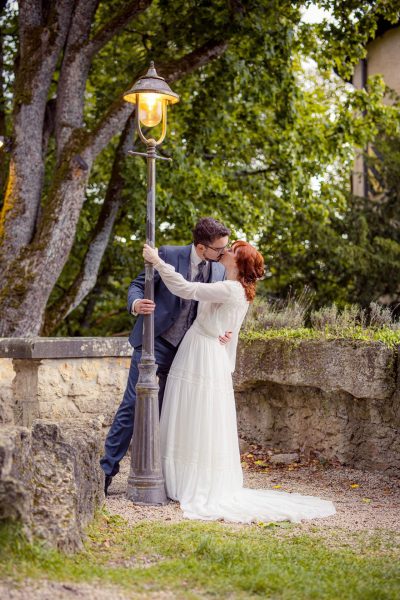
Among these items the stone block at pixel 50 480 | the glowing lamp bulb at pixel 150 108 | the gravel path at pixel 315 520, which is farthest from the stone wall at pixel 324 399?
the stone block at pixel 50 480

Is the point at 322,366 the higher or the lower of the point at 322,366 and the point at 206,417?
the higher

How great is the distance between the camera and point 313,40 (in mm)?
13234

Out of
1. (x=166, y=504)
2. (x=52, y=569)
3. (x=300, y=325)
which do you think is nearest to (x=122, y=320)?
(x=300, y=325)

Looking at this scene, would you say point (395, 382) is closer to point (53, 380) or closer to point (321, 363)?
point (321, 363)

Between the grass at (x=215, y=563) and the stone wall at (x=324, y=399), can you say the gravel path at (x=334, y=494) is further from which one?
the grass at (x=215, y=563)

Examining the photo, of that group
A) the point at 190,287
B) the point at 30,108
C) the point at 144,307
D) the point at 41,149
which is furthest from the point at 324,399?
the point at 30,108

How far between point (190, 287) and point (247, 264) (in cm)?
51

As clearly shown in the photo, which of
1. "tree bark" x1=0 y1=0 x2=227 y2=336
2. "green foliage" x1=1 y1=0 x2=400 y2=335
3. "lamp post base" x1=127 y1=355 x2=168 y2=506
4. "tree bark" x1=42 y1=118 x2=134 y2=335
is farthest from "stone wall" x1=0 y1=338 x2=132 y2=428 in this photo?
"green foliage" x1=1 y1=0 x2=400 y2=335

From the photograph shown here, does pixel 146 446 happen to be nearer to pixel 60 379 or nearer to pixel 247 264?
pixel 247 264

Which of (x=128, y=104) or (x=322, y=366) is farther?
(x=128, y=104)

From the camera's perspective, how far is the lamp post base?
582 cm

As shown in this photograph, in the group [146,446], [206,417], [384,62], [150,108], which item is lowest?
[146,446]

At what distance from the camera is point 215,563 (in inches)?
164

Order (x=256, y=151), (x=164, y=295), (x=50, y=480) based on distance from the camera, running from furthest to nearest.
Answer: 1. (x=256, y=151)
2. (x=164, y=295)
3. (x=50, y=480)
